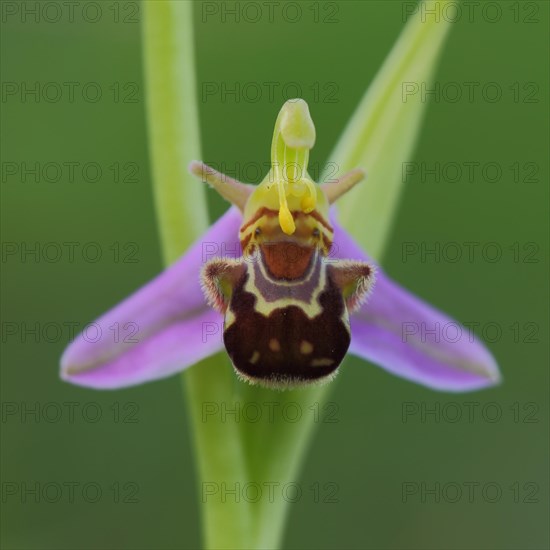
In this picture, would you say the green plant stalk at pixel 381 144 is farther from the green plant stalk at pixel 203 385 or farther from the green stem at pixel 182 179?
the green stem at pixel 182 179

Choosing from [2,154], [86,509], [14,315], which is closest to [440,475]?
[86,509]

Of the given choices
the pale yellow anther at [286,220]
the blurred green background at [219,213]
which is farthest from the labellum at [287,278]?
the blurred green background at [219,213]

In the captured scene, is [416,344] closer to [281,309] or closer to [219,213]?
[281,309]

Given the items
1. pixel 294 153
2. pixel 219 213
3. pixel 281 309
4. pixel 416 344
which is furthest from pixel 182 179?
pixel 219 213

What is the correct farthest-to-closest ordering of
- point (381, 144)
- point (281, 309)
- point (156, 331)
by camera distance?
point (381, 144), point (156, 331), point (281, 309)

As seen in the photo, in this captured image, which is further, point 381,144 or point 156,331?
point 381,144

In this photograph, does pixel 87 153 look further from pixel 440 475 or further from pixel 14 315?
pixel 440 475
